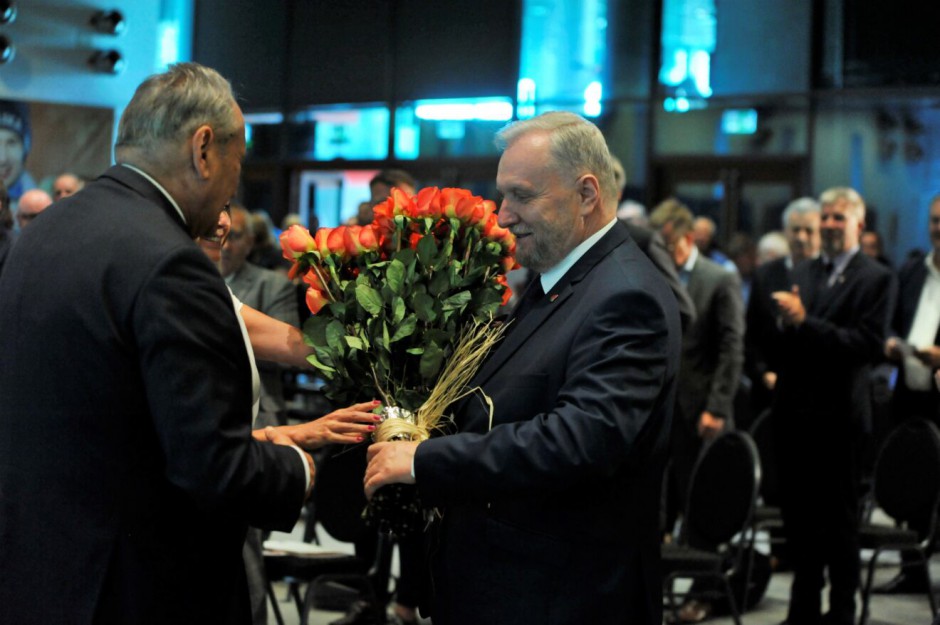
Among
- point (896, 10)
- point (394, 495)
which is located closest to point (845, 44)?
point (896, 10)

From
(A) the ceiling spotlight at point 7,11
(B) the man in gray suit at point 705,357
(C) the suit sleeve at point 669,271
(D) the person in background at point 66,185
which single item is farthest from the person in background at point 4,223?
(B) the man in gray suit at point 705,357

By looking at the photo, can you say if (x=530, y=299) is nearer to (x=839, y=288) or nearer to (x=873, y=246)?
(x=839, y=288)

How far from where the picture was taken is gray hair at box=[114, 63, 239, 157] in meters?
2.03

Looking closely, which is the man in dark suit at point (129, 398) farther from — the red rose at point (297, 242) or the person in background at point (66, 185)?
the person in background at point (66, 185)

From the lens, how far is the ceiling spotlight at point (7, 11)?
17.7ft

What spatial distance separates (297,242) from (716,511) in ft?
8.95

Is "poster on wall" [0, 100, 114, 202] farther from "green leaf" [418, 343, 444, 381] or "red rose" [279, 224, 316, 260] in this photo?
"green leaf" [418, 343, 444, 381]

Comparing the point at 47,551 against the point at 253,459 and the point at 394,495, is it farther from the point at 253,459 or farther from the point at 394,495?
the point at 394,495

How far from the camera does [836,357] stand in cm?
519

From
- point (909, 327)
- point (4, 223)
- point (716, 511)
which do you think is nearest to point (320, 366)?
point (4, 223)

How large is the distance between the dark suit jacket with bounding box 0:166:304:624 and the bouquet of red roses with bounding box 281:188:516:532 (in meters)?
0.59

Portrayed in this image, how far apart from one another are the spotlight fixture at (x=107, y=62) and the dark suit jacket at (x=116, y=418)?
2807 millimetres

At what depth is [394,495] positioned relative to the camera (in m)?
2.61

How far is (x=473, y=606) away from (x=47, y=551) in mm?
889
